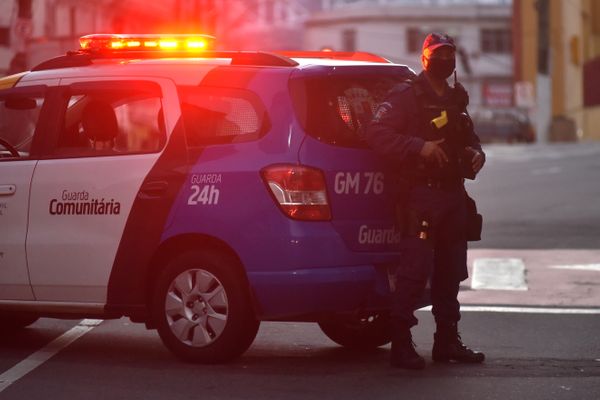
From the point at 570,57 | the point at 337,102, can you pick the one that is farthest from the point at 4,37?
the point at 337,102

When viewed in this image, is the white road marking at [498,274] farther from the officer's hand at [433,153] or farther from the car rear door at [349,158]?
the officer's hand at [433,153]

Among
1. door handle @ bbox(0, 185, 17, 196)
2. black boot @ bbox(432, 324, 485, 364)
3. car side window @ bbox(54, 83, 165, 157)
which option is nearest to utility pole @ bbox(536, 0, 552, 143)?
car side window @ bbox(54, 83, 165, 157)

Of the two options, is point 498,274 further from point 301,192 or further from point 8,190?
point 301,192

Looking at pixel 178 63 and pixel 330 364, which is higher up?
pixel 178 63

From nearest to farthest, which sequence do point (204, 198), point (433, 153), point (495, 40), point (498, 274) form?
point (433, 153)
point (204, 198)
point (498, 274)
point (495, 40)

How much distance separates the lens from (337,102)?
839 cm

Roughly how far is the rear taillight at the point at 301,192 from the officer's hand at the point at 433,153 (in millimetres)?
556

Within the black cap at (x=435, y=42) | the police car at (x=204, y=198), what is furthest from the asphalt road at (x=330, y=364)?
the black cap at (x=435, y=42)

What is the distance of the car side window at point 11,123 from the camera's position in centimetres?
940

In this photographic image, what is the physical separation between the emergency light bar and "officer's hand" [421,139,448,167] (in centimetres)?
165

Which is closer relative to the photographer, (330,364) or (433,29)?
(330,364)

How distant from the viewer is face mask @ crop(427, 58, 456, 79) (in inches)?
325

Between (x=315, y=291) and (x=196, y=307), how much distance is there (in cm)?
75

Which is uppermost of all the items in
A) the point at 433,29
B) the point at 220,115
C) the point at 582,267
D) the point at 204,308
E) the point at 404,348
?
the point at 433,29
